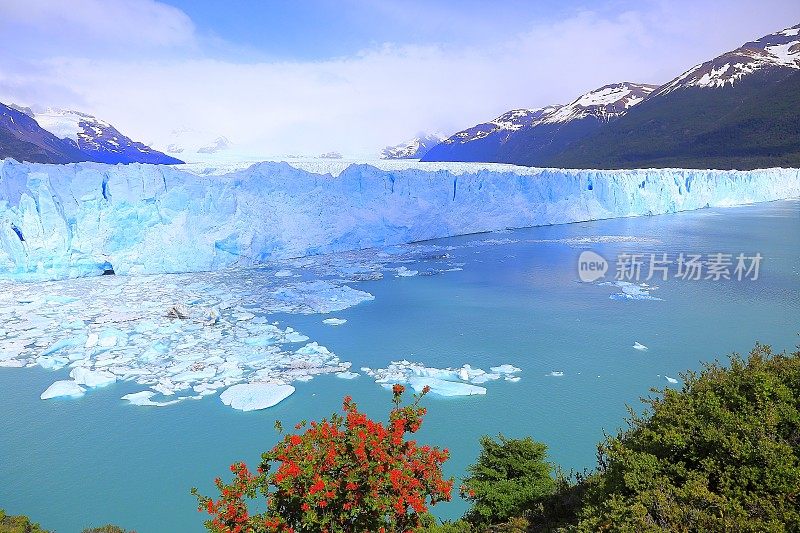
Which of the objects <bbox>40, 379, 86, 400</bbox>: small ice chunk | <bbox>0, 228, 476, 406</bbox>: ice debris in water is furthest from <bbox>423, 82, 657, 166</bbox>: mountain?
<bbox>40, 379, 86, 400</bbox>: small ice chunk

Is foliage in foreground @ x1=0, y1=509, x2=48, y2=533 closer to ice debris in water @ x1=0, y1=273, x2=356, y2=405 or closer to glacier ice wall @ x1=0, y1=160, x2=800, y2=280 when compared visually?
ice debris in water @ x1=0, y1=273, x2=356, y2=405

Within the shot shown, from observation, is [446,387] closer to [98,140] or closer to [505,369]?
[505,369]

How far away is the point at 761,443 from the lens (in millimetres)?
2686

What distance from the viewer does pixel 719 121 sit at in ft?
163

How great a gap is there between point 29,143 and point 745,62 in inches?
2673

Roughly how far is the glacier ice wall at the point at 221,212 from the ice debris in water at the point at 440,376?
30.1 ft

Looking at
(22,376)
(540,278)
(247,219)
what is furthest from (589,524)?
(247,219)

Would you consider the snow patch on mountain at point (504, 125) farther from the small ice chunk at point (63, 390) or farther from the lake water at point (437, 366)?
the small ice chunk at point (63, 390)

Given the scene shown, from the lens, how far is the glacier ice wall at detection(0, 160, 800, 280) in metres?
13.8

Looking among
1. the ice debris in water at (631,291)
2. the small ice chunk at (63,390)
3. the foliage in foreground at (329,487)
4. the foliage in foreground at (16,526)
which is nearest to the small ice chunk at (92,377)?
the small ice chunk at (63,390)

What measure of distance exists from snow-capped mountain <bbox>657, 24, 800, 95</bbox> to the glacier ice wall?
47.9 meters

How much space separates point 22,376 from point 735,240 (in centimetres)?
2118

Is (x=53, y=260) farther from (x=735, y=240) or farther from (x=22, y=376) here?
(x=735, y=240)

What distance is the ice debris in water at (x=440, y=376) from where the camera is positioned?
23.3ft
